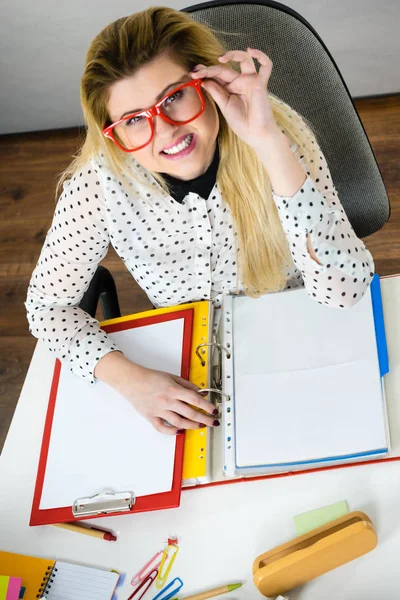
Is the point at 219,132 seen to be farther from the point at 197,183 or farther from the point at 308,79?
the point at 308,79

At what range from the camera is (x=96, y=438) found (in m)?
1.05

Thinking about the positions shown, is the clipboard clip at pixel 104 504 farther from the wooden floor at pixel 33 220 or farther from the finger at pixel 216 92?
the wooden floor at pixel 33 220

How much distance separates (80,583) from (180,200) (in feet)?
2.12

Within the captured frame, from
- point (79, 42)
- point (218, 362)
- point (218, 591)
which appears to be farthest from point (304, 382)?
point (79, 42)

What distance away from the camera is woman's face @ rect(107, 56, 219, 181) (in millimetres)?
925

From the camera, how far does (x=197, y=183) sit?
3.56ft

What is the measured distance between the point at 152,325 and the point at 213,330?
115 mm

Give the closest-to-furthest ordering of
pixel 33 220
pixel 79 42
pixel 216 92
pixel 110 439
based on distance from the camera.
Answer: pixel 216 92 < pixel 110 439 < pixel 79 42 < pixel 33 220

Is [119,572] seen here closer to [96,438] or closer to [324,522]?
[96,438]

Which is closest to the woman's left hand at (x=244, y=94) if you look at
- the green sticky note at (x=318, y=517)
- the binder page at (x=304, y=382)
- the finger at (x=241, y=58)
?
the finger at (x=241, y=58)

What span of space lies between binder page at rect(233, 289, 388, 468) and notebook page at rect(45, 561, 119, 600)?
0.27 metres

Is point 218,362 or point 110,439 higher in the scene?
point 218,362

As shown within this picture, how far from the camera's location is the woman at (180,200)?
3.05 ft

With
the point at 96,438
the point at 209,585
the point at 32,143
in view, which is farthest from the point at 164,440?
the point at 32,143
